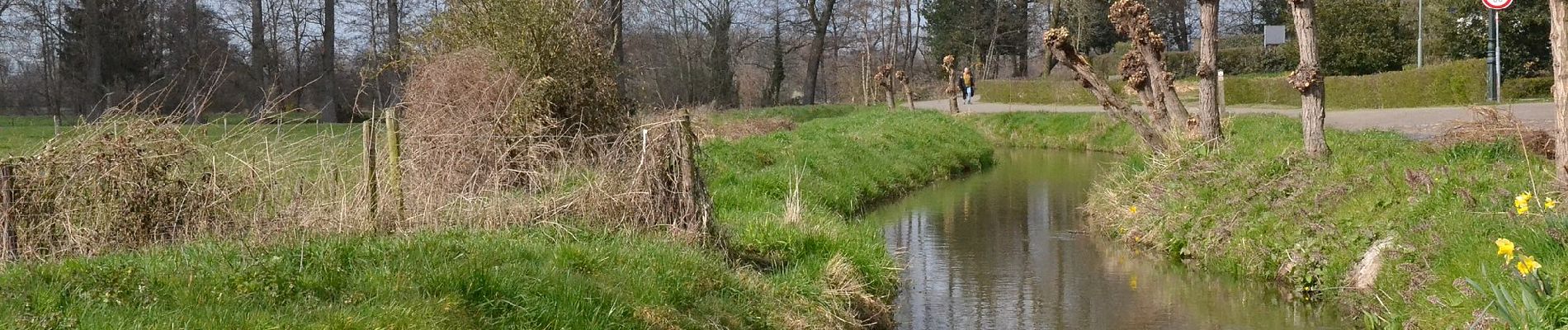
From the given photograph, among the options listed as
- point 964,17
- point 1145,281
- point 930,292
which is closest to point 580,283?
point 930,292

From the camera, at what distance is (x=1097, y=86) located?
56.9ft

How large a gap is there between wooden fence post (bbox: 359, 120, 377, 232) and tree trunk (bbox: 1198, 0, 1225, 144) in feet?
31.9

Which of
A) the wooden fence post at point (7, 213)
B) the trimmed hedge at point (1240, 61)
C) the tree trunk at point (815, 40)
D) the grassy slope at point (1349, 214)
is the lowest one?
the grassy slope at point (1349, 214)

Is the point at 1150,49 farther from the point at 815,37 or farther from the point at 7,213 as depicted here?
the point at 815,37

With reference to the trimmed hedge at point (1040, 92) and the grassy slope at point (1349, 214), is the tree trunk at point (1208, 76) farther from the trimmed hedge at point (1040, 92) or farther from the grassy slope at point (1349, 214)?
the trimmed hedge at point (1040, 92)

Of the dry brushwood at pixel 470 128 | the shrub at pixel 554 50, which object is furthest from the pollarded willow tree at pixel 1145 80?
the dry brushwood at pixel 470 128

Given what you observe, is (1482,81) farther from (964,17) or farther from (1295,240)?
(964,17)

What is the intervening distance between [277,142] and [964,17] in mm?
48489

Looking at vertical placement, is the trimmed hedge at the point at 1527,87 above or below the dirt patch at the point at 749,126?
above

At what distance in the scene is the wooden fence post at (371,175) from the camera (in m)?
8.55

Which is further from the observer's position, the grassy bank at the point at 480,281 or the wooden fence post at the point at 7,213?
the wooden fence post at the point at 7,213

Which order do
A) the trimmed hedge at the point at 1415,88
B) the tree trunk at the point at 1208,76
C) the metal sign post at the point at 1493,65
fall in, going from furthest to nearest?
the trimmed hedge at the point at 1415,88, the metal sign post at the point at 1493,65, the tree trunk at the point at 1208,76

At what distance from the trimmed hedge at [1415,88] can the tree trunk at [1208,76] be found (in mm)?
10786

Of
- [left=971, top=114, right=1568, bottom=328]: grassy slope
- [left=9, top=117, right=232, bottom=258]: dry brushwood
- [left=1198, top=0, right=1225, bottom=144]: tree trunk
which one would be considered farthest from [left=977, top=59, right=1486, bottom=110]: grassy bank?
[left=9, top=117, right=232, bottom=258]: dry brushwood
